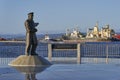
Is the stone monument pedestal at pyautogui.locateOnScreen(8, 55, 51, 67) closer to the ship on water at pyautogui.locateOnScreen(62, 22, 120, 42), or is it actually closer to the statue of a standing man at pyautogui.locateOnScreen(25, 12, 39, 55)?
the statue of a standing man at pyautogui.locateOnScreen(25, 12, 39, 55)

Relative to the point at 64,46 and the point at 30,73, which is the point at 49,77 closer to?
the point at 30,73

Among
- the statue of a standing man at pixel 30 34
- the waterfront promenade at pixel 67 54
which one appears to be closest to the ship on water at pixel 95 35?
the waterfront promenade at pixel 67 54

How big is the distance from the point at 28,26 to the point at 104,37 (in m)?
85.6

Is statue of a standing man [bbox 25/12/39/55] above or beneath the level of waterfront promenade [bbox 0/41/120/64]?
above

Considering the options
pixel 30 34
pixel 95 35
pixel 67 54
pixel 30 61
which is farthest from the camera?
pixel 95 35

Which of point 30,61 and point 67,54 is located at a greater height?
point 30,61

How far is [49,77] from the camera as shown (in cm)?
1744

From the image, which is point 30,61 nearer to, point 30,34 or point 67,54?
point 30,34

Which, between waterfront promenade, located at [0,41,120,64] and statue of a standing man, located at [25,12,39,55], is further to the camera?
waterfront promenade, located at [0,41,120,64]

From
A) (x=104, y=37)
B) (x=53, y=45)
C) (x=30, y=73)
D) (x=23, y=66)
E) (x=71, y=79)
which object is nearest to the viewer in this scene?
(x=71, y=79)

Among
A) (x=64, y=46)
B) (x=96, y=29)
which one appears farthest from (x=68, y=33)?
(x=64, y=46)

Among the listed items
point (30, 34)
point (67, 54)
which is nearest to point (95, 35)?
point (67, 54)

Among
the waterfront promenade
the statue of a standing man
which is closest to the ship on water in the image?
the waterfront promenade

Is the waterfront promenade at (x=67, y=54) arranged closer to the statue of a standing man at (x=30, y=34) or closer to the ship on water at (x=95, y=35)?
the statue of a standing man at (x=30, y=34)
